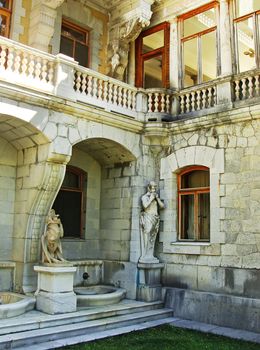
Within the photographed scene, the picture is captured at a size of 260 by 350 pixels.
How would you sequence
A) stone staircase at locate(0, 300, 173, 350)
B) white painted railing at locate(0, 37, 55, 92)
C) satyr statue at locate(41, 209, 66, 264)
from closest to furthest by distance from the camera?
stone staircase at locate(0, 300, 173, 350) → white painted railing at locate(0, 37, 55, 92) → satyr statue at locate(41, 209, 66, 264)

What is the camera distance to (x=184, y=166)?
981 centimetres

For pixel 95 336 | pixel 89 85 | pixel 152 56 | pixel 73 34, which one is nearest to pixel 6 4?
pixel 73 34

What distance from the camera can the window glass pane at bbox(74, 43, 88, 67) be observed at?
10992 mm

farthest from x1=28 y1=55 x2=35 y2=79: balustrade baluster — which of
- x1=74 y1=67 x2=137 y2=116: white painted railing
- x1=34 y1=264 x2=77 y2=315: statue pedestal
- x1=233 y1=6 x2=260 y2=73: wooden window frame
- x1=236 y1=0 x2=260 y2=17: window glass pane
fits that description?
x1=236 y1=0 x2=260 y2=17: window glass pane

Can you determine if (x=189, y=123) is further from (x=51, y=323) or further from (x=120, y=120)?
(x=51, y=323)

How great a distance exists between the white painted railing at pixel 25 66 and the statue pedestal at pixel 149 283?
14.3ft

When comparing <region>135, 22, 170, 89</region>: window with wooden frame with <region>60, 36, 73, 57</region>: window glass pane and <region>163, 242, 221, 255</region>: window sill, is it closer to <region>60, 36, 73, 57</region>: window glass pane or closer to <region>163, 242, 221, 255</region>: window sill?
<region>60, 36, 73, 57</region>: window glass pane

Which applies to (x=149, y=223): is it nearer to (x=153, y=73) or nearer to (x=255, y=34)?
(x=153, y=73)

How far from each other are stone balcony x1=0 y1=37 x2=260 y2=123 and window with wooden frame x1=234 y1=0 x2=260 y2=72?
50 cm

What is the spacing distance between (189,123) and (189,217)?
2.14 metres

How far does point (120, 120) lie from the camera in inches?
380

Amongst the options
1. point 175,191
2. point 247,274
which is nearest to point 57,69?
point 175,191

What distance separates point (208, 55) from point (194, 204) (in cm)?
355

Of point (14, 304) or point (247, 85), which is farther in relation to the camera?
point (247, 85)
